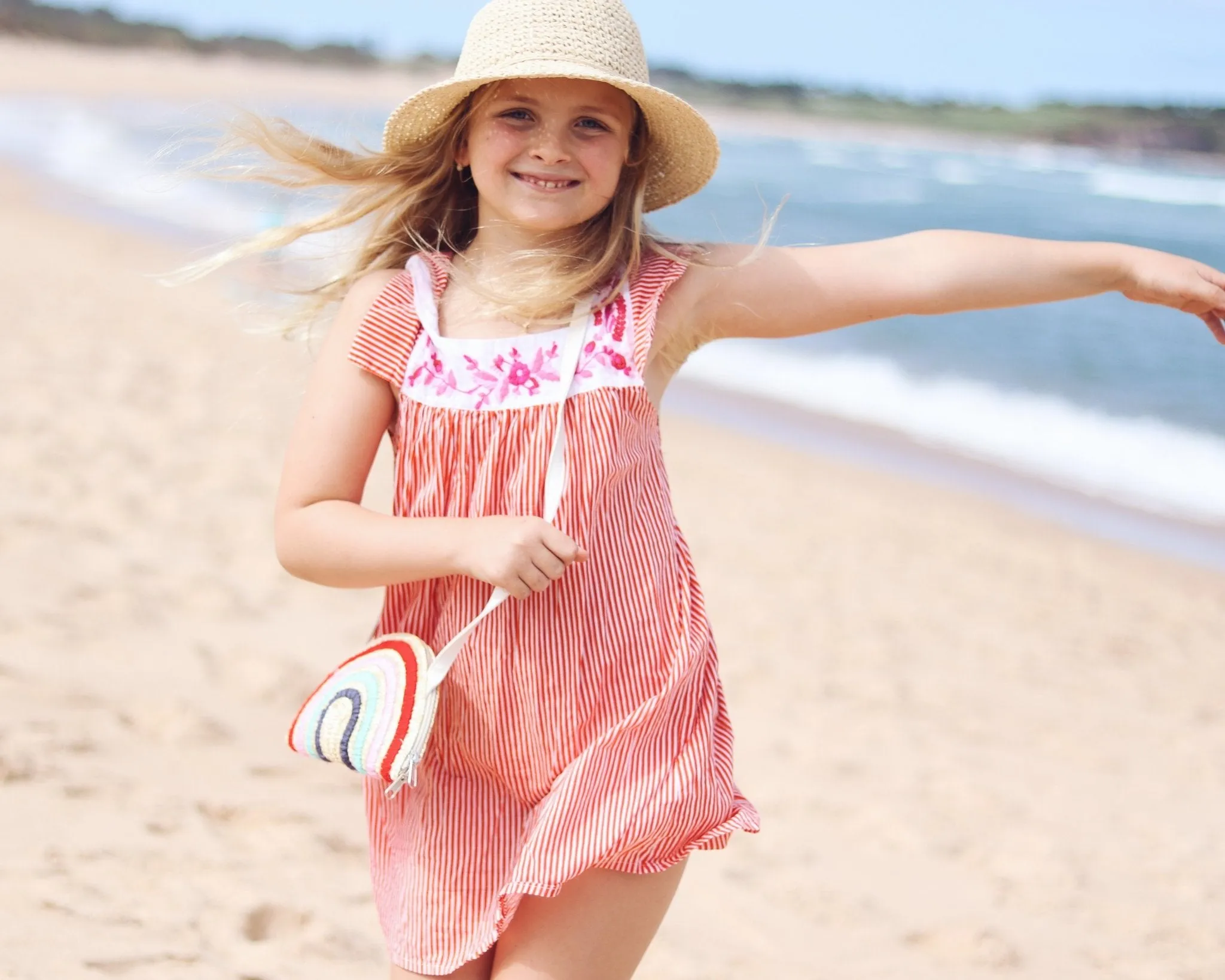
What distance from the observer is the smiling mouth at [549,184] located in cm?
188

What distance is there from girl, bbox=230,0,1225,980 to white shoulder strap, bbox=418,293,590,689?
16 mm

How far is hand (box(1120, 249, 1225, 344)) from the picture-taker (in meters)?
1.94

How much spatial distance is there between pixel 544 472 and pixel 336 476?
0.29 m

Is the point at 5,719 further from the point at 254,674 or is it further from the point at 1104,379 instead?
the point at 1104,379

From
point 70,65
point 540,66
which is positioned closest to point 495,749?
point 540,66

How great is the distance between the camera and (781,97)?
272 ft

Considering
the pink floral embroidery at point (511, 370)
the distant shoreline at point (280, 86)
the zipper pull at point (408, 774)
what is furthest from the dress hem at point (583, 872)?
the distant shoreline at point (280, 86)

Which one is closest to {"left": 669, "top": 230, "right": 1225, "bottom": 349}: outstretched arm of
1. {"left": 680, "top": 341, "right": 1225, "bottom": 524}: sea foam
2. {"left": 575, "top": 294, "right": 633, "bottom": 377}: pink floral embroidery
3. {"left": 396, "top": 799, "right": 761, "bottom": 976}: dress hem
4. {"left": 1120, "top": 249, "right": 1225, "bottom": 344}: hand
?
{"left": 1120, "top": 249, "right": 1225, "bottom": 344}: hand

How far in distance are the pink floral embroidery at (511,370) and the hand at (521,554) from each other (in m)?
0.21

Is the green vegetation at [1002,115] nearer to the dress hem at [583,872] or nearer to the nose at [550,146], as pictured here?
the nose at [550,146]

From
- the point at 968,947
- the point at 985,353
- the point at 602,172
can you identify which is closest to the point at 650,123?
the point at 602,172

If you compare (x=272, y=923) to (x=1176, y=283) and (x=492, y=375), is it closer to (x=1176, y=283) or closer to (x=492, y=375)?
(x=492, y=375)

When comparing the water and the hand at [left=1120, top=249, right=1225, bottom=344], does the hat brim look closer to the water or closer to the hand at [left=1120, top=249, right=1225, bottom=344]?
the water

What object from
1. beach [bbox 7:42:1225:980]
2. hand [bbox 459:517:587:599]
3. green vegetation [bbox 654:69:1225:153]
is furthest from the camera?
green vegetation [bbox 654:69:1225:153]
